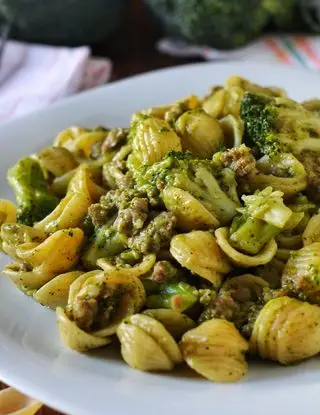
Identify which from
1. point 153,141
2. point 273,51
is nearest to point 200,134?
point 153,141

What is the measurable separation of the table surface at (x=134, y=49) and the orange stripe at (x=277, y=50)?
53 centimetres

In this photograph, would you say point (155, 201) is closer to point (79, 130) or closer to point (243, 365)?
Result: point (243, 365)

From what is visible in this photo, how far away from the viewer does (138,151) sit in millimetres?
2902

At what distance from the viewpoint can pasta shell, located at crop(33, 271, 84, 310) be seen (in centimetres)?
261

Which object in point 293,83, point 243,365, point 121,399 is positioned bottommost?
point 293,83

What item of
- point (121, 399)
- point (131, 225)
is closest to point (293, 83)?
point (131, 225)

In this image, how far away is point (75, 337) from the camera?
237cm

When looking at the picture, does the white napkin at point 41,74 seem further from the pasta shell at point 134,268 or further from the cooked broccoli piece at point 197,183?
the pasta shell at point 134,268

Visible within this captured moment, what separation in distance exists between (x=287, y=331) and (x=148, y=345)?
422mm

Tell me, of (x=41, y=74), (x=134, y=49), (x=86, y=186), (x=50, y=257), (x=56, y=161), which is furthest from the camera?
(x=134, y=49)

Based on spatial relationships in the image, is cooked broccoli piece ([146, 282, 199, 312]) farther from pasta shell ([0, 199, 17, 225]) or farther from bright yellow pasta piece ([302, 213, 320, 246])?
pasta shell ([0, 199, 17, 225])

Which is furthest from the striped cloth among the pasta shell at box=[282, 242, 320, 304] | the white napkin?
the pasta shell at box=[282, 242, 320, 304]

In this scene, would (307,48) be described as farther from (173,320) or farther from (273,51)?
(173,320)

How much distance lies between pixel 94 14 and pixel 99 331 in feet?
11.0
